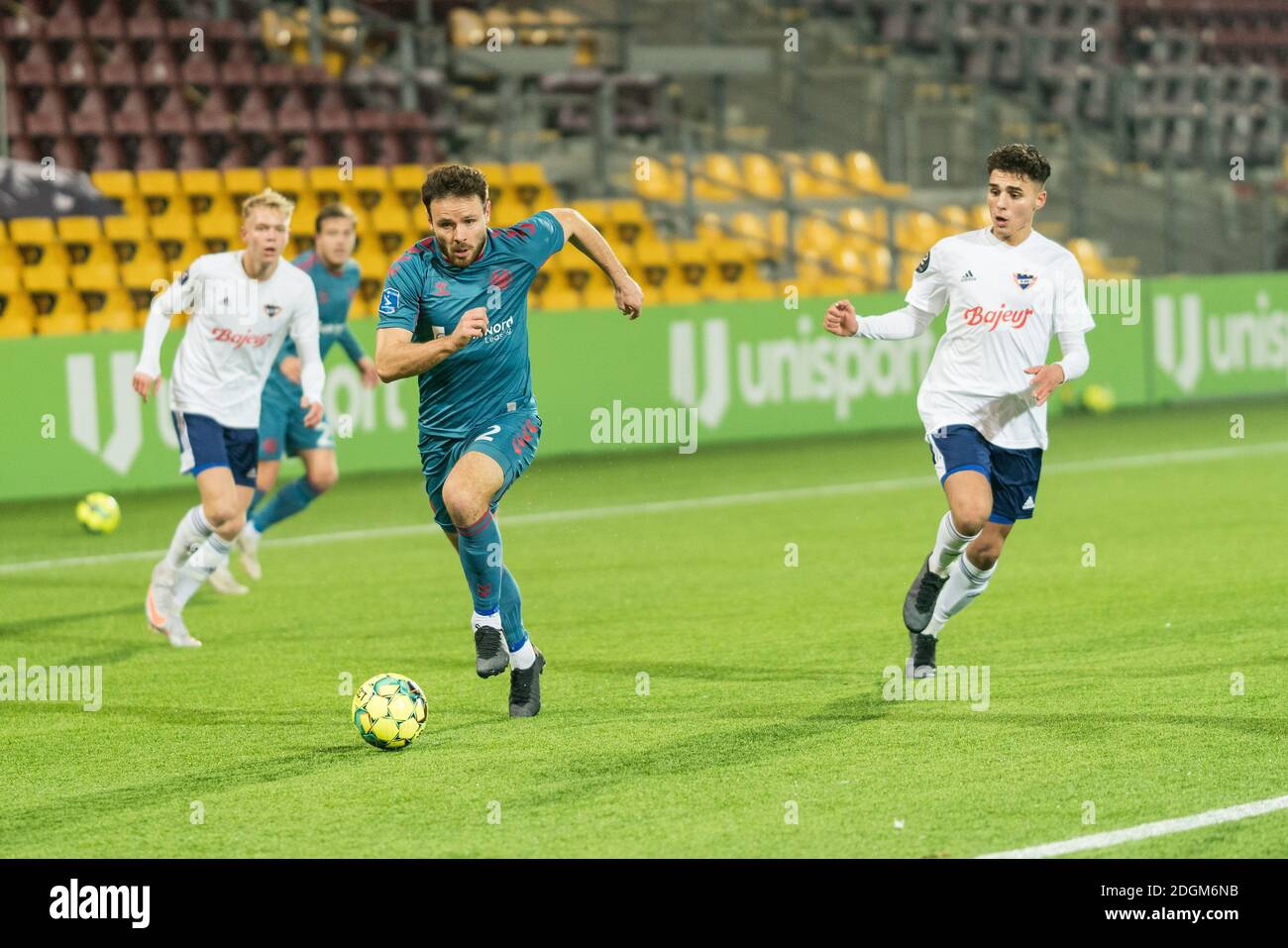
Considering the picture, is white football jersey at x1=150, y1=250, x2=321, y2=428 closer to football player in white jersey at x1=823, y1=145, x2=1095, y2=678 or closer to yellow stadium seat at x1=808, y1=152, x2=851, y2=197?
football player in white jersey at x1=823, y1=145, x2=1095, y2=678

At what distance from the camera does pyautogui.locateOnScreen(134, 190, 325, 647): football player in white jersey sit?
9.55 metres

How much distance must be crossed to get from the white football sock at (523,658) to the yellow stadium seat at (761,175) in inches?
614

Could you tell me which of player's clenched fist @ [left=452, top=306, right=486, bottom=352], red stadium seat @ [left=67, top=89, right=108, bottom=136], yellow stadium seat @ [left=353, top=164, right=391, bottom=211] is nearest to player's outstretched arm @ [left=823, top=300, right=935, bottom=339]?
player's clenched fist @ [left=452, top=306, right=486, bottom=352]

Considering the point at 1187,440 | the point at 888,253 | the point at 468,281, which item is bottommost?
the point at 1187,440

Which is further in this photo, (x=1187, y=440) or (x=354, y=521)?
(x=1187, y=440)

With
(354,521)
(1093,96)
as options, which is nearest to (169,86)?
(354,521)

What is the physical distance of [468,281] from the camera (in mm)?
7398

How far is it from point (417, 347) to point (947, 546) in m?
2.31

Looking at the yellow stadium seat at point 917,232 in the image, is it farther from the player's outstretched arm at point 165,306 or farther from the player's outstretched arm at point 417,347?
the player's outstretched arm at point 417,347

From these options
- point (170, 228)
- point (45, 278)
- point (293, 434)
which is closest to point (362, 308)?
point (170, 228)

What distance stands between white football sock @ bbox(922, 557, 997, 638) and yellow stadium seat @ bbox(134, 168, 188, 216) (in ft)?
39.0
